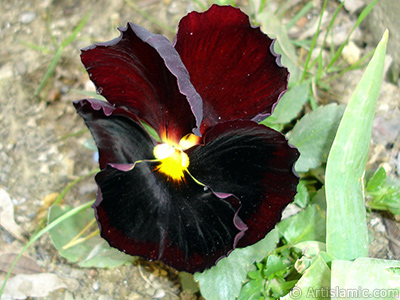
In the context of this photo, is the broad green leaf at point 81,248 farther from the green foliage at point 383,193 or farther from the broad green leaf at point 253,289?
the green foliage at point 383,193

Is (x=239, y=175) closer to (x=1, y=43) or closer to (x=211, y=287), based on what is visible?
(x=211, y=287)

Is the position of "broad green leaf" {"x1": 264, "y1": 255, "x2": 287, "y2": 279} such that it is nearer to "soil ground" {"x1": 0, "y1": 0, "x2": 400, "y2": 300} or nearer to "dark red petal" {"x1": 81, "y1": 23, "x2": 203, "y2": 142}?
"soil ground" {"x1": 0, "y1": 0, "x2": 400, "y2": 300}

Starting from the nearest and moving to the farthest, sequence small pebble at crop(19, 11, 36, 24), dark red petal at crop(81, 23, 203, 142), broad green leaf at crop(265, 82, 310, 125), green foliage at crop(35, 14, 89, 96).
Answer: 1. dark red petal at crop(81, 23, 203, 142)
2. broad green leaf at crop(265, 82, 310, 125)
3. green foliage at crop(35, 14, 89, 96)
4. small pebble at crop(19, 11, 36, 24)

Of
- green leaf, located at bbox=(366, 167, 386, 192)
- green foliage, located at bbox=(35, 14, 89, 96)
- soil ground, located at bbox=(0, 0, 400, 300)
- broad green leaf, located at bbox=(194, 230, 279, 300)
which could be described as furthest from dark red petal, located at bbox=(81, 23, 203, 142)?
green foliage, located at bbox=(35, 14, 89, 96)

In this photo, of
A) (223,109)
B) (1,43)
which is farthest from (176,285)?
(1,43)

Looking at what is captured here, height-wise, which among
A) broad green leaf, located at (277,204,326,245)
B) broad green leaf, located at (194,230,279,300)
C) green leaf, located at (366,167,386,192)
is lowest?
broad green leaf, located at (194,230,279,300)

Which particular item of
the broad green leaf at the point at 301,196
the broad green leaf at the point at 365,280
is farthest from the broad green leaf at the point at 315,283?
the broad green leaf at the point at 301,196

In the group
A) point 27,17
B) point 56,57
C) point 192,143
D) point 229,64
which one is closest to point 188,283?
point 192,143
